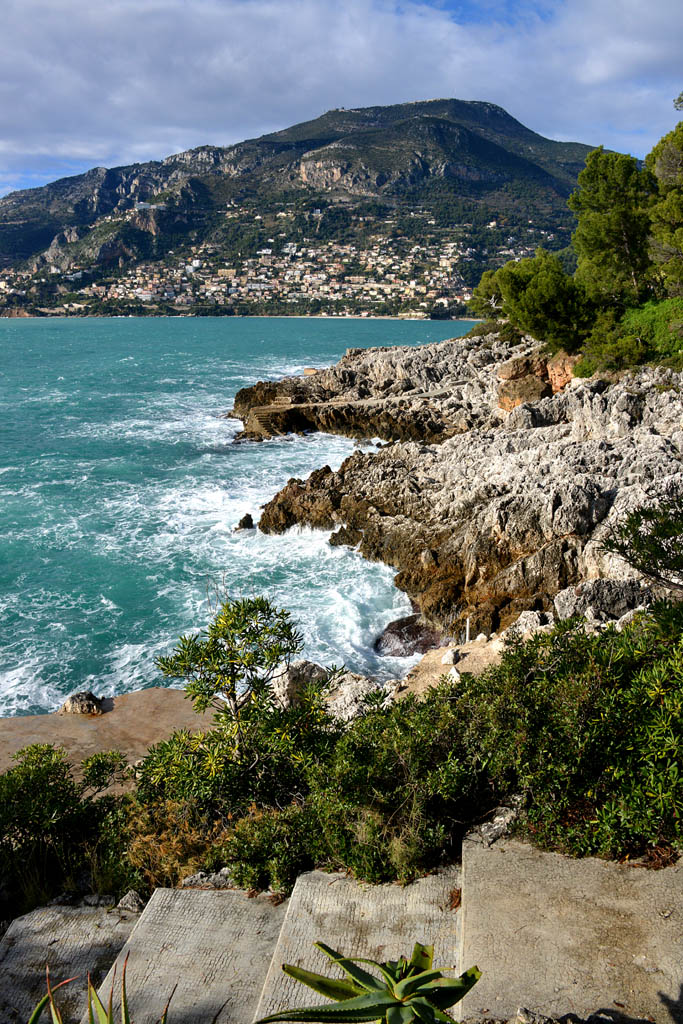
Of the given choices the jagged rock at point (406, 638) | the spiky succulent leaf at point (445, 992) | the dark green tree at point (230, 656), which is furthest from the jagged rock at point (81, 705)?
the spiky succulent leaf at point (445, 992)

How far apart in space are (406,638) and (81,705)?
6.63 metres

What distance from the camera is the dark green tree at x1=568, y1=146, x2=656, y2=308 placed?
27.7 metres

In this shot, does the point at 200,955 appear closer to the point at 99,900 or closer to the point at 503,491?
the point at 99,900

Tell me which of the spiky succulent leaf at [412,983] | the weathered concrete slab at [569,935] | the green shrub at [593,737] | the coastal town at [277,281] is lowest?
the weathered concrete slab at [569,935]

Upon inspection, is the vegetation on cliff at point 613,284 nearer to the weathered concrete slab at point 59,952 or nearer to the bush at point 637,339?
the bush at point 637,339

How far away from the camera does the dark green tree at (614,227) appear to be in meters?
27.7

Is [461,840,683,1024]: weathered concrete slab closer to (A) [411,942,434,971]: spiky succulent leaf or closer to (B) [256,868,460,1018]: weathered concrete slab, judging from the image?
(B) [256,868,460,1018]: weathered concrete slab

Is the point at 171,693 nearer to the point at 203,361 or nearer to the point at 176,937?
the point at 176,937

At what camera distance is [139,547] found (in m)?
19.8

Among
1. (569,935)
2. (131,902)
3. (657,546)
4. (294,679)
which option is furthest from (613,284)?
(131,902)

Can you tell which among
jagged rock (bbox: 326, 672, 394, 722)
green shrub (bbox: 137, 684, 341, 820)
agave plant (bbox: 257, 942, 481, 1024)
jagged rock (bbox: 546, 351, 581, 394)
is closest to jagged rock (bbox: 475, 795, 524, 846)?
green shrub (bbox: 137, 684, 341, 820)

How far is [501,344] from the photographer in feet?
130

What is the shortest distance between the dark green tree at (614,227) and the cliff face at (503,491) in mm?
4514

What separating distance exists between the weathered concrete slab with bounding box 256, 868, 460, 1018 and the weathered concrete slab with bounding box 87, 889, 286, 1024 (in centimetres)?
26
